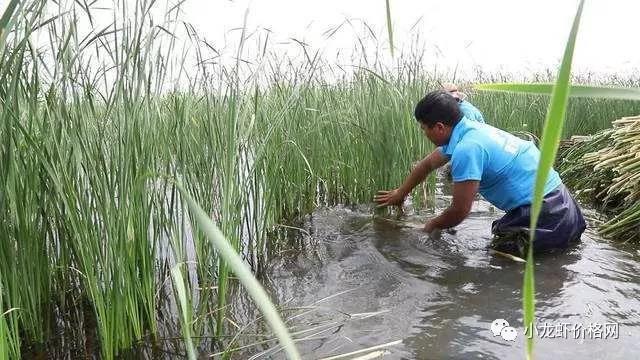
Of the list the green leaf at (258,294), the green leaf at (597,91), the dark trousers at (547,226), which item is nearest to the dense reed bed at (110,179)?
the green leaf at (258,294)

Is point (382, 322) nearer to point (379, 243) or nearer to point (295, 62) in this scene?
point (379, 243)

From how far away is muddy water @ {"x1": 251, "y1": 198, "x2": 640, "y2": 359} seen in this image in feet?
6.30

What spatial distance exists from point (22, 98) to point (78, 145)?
1.15 feet

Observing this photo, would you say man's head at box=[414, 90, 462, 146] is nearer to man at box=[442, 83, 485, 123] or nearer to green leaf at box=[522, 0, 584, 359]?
man at box=[442, 83, 485, 123]

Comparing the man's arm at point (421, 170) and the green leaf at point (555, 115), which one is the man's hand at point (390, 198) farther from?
Answer: the green leaf at point (555, 115)

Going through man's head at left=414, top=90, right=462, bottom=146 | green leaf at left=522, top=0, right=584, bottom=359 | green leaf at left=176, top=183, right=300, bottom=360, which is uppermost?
man's head at left=414, top=90, right=462, bottom=146

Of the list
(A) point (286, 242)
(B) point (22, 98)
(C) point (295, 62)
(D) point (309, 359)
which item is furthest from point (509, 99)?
(B) point (22, 98)

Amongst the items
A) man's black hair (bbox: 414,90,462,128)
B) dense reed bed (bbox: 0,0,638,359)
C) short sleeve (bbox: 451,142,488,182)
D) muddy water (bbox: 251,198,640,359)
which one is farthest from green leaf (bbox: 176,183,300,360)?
man's black hair (bbox: 414,90,462,128)

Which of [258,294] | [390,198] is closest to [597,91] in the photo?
[258,294]

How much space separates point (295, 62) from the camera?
12.2 feet

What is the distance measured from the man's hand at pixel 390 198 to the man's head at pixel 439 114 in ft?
1.50

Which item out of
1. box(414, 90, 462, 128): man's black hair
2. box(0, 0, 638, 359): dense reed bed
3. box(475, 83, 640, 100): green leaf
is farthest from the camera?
box(414, 90, 462, 128): man's black hair

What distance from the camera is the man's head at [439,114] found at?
Answer: 2.98m

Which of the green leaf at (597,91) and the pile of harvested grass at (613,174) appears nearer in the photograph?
the green leaf at (597,91)
